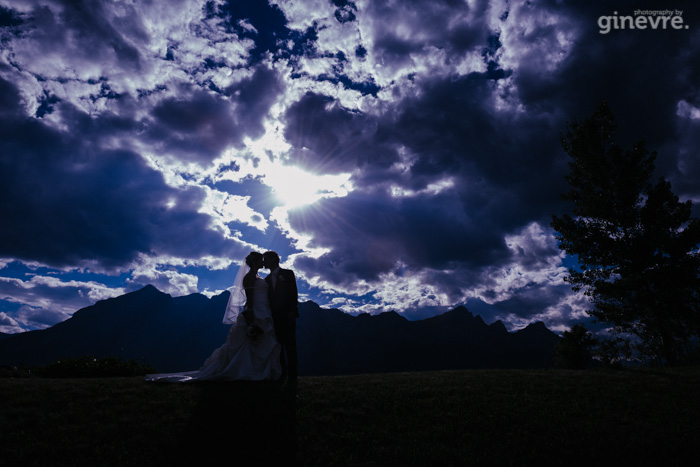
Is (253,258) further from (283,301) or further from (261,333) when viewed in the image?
(261,333)

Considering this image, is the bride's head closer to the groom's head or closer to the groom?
the groom's head

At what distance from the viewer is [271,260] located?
11.5 meters

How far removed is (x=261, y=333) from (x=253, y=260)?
238 cm

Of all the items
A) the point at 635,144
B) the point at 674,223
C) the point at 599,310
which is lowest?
the point at 599,310

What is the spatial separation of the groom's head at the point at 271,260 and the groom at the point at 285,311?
1.06 feet

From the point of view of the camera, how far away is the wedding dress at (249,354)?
10.4 meters

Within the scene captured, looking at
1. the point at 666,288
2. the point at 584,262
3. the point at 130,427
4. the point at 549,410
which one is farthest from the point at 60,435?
the point at 666,288

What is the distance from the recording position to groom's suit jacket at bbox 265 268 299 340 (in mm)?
10977

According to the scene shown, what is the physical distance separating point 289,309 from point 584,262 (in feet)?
78.9

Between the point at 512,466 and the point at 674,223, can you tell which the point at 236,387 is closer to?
the point at 512,466

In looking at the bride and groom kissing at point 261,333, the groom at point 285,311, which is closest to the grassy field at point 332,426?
the bride and groom kissing at point 261,333

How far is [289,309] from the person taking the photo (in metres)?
11.0

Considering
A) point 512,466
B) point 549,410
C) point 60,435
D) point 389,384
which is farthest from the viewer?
point 389,384

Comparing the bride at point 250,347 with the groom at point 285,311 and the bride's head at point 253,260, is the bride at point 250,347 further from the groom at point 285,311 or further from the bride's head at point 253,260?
the groom at point 285,311
